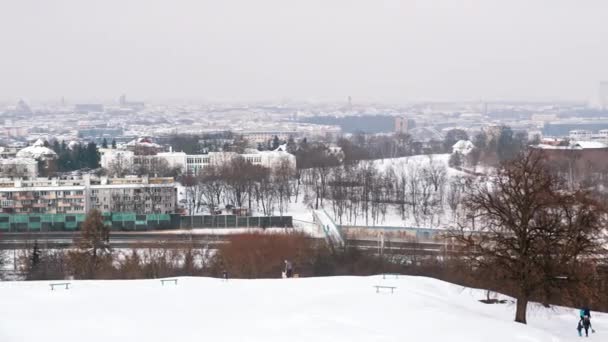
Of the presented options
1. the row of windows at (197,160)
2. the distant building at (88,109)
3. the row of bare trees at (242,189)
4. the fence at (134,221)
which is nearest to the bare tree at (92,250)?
the fence at (134,221)

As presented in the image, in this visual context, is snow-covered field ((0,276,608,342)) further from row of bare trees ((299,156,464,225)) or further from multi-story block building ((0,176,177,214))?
multi-story block building ((0,176,177,214))

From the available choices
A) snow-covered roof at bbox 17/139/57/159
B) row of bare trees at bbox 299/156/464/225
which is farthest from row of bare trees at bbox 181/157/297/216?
snow-covered roof at bbox 17/139/57/159

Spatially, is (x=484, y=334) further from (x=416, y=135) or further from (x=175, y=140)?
(x=416, y=135)

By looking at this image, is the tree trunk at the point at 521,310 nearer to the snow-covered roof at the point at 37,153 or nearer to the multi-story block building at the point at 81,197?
the multi-story block building at the point at 81,197

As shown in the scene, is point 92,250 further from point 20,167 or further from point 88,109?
point 88,109

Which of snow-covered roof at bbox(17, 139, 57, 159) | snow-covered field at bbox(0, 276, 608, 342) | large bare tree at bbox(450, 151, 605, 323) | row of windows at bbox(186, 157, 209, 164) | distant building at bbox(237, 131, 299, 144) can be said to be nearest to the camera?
snow-covered field at bbox(0, 276, 608, 342)
